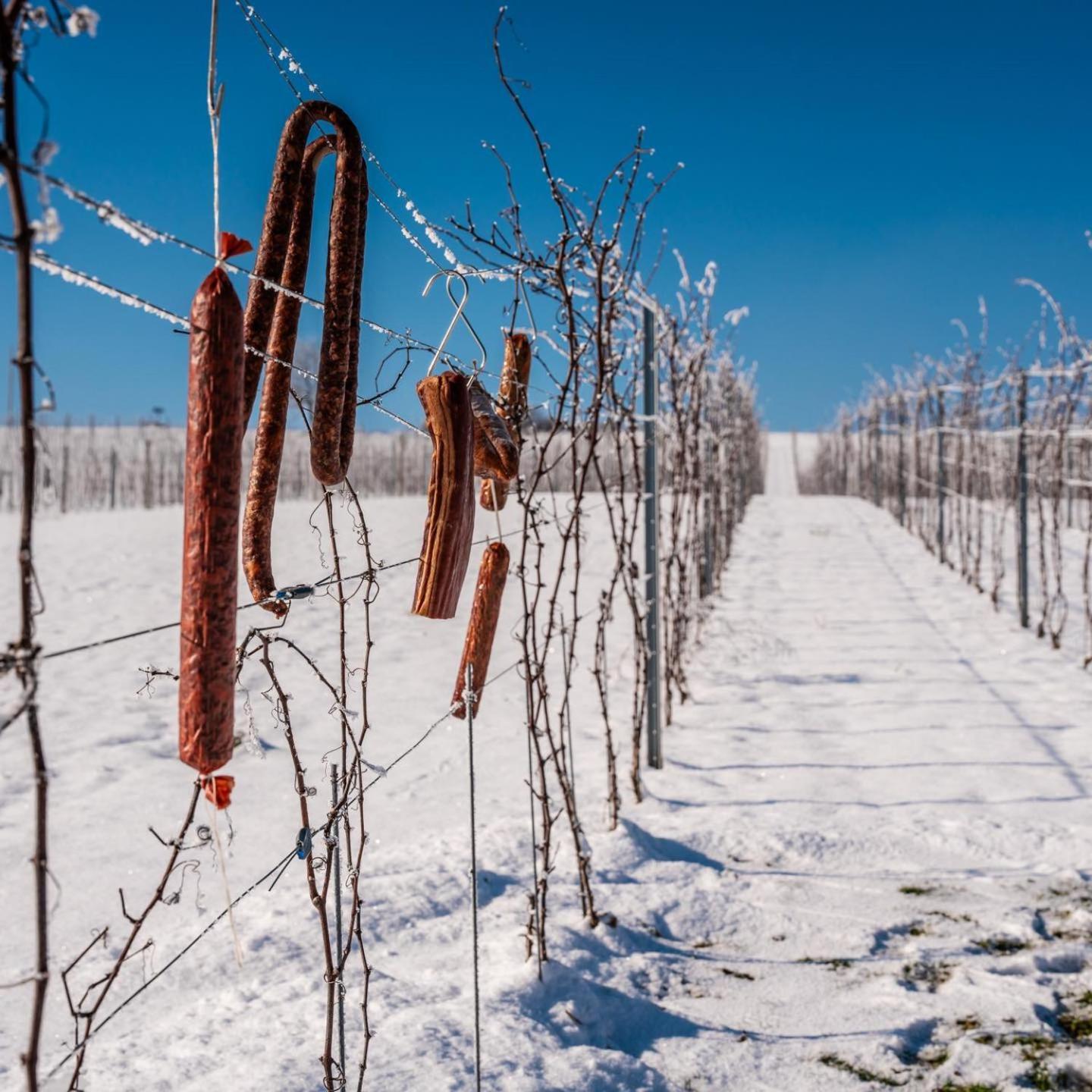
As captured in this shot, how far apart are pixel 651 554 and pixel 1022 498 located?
→ 4180 mm

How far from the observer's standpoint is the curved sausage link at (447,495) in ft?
4.67

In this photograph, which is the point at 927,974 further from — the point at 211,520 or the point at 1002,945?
the point at 211,520

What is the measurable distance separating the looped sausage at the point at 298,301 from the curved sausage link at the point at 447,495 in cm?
21

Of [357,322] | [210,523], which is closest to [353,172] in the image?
[357,322]

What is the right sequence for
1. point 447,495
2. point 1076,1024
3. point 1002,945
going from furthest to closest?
point 1002,945, point 1076,1024, point 447,495

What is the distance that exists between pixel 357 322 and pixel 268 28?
0.48 meters

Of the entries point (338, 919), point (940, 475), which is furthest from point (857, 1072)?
point (940, 475)

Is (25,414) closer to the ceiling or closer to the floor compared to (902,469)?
closer to the floor

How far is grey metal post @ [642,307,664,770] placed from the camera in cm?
404

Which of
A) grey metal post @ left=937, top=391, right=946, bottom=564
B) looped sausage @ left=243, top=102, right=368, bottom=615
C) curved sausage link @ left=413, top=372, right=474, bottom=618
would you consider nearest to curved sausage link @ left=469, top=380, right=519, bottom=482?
curved sausage link @ left=413, top=372, right=474, bottom=618

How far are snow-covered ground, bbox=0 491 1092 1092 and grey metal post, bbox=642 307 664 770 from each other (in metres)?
0.20

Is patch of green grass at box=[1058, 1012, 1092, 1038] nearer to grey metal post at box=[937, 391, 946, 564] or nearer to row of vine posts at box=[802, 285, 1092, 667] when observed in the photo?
row of vine posts at box=[802, 285, 1092, 667]

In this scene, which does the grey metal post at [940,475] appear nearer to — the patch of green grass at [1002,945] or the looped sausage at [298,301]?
the patch of green grass at [1002,945]

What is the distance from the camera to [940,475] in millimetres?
10555
